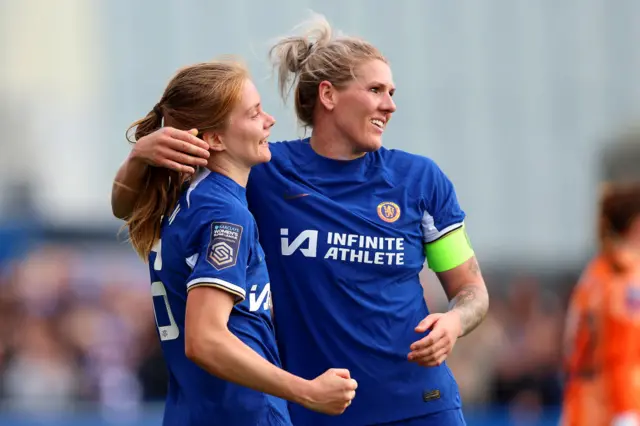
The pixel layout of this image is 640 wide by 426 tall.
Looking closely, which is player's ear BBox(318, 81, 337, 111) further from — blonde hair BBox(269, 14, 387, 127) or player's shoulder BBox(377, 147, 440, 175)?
player's shoulder BBox(377, 147, 440, 175)

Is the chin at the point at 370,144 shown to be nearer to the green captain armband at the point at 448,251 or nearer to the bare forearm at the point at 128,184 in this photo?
the green captain armband at the point at 448,251

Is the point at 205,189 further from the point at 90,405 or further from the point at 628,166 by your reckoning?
the point at 628,166

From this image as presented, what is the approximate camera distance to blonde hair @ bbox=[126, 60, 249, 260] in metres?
4.07

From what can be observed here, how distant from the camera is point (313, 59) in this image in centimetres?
491

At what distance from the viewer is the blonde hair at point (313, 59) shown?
15.7 feet

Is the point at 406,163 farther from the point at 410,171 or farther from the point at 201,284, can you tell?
the point at 201,284

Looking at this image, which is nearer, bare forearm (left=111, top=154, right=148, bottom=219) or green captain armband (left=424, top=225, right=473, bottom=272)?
bare forearm (left=111, top=154, right=148, bottom=219)

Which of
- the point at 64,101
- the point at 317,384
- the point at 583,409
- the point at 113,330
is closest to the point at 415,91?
the point at 64,101

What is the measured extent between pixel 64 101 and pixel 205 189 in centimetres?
1486

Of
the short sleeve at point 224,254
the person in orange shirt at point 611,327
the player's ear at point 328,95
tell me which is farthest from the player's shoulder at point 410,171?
the person in orange shirt at point 611,327

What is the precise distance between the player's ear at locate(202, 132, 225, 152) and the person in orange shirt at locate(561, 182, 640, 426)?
114 inches

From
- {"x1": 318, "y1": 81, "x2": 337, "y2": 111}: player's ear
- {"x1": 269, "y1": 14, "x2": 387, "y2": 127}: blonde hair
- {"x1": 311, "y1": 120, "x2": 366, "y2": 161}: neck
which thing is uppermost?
{"x1": 269, "y1": 14, "x2": 387, "y2": 127}: blonde hair

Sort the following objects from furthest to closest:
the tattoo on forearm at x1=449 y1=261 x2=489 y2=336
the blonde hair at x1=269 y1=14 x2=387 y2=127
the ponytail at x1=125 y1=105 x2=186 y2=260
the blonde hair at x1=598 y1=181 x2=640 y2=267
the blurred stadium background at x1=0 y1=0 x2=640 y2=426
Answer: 1. the blurred stadium background at x1=0 y1=0 x2=640 y2=426
2. the blonde hair at x1=598 y1=181 x2=640 y2=267
3. the blonde hair at x1=269 y1=14 x2=387 y2=127
4. the tattoo on forearm at x1=449 y1=261 x2=489 y2=336
5. the ponytail at x1=125 y1=105 x2=186 y2=260

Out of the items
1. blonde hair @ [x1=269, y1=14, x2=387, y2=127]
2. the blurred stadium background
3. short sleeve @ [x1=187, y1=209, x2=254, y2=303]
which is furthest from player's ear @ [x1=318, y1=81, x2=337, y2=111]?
the blurred stadium background
